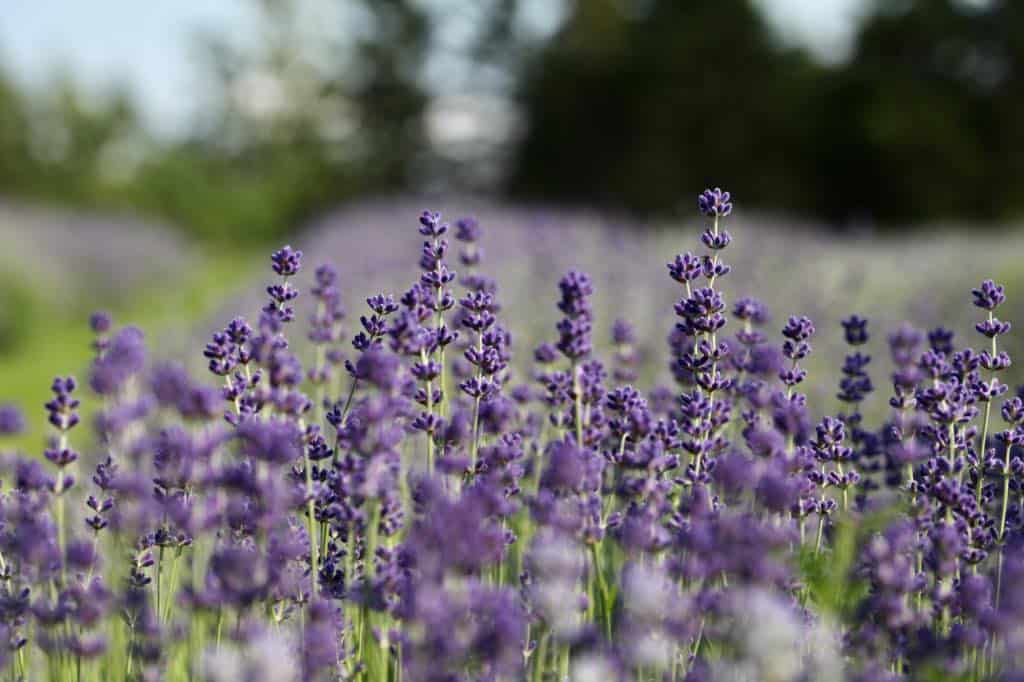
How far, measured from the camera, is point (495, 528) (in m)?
1.69

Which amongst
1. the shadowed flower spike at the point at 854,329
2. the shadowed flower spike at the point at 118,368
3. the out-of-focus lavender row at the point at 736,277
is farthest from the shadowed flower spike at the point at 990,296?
the out-of-focus lavender row at the point at 736,277

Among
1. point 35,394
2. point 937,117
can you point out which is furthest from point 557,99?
point 35,394

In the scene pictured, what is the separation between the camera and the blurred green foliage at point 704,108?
18.2 metres

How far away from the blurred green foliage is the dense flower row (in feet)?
54.8

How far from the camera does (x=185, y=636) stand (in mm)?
1653

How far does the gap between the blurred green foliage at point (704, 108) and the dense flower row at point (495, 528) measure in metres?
16.7

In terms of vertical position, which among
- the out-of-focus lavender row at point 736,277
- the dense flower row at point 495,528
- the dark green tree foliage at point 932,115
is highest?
the dark green tree foliage at point 932,115

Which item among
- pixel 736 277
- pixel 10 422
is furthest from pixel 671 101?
pixel 10 422

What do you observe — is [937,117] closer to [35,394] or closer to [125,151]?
[35,394]

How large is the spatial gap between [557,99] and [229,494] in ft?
65.9

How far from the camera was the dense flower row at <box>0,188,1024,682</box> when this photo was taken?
4.44ft

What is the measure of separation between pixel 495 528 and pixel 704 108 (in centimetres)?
1856

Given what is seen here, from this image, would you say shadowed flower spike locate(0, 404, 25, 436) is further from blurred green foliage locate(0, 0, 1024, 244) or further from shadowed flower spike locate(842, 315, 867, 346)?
blurred green foliage locate(0, 0, 1024, 244)

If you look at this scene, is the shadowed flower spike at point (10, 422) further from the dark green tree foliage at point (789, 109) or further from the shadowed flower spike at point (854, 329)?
the dark green tree foliage at point (789, 109)
